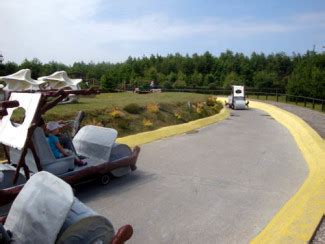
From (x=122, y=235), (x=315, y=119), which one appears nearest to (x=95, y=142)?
(x=122, y=235)

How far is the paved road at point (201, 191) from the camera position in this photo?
19.9 ft

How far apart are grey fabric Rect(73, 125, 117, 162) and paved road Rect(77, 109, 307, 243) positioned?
2.25ft

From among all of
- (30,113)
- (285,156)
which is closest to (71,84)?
(285,156)

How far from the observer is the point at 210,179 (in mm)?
8758

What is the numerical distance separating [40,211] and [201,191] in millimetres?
4392

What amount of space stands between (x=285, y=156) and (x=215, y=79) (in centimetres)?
6217

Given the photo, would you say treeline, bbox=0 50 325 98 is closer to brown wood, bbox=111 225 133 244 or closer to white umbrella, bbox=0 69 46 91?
white umbrella, bbox=0 69 46 91

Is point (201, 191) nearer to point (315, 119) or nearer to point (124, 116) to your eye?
point (124, 116)

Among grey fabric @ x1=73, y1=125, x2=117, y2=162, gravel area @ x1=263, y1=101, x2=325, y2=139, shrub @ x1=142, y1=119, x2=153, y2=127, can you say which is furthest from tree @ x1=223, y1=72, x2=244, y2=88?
grey fabric @ x1=73, y1=125, x2=117, y2=162

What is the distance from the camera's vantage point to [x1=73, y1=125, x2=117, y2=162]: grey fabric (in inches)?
321

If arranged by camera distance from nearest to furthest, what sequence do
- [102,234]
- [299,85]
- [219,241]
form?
[102,234]
[219,241]
[299,85]

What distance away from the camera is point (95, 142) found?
27.5 feet

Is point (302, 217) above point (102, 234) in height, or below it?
below

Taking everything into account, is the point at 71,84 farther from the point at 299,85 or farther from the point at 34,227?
the point at 299,85
